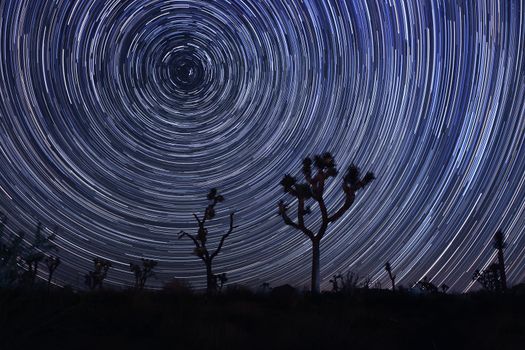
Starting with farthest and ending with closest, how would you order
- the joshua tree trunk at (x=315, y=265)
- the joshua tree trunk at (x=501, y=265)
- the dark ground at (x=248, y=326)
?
the joshua tree trunk at (x=501, y=265), the joshua tree trunk at (x=315, y=265), the dark ground at (x=248, y=326)

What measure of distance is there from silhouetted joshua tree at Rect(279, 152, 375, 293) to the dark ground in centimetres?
1052

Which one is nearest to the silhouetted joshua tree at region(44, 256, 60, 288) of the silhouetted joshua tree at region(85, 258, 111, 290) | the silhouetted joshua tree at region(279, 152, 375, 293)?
the silhouetted joshua tree at region(85, 258, 111, 290)

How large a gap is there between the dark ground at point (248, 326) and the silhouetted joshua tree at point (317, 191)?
10517 millimetres

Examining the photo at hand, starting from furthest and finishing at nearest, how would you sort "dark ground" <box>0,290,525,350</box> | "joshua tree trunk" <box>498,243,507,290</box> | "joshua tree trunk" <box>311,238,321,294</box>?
"joshua tree trunk" <box>498,243,507,290</box> → "joshua tree trunk" <box>311,238,321,294</box> → "dark ground" <box>0,290,525,350</box>

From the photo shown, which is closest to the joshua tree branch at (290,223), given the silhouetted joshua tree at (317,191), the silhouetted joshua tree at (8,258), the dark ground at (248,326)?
the silhouetted joshua tree at (317,191)

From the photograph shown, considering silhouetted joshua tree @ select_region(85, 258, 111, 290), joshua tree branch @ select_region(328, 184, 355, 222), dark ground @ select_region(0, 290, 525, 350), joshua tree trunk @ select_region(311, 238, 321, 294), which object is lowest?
dark ground @ select_region(0, 290, 525, 350)

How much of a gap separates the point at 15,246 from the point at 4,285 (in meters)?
0.89

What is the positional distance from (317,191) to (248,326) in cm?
1594

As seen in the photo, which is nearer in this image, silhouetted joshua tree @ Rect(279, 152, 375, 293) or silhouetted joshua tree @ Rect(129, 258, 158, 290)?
silhouetted joshua tree @ Rect(279, 152, 375, 293)

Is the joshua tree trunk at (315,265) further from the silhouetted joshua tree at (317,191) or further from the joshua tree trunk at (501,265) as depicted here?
the joshua tree trunk at (501,265)

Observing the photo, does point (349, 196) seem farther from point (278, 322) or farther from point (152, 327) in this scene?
point (152, 327)

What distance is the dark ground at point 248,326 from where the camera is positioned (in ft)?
28.5

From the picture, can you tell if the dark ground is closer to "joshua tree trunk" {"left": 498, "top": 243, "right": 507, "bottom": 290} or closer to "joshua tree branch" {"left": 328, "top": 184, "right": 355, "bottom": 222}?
"joshua tree branch" {"left": 328, "top": 184, "right": 355, "bottom": 222}

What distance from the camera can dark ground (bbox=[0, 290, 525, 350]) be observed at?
8.69 meters
